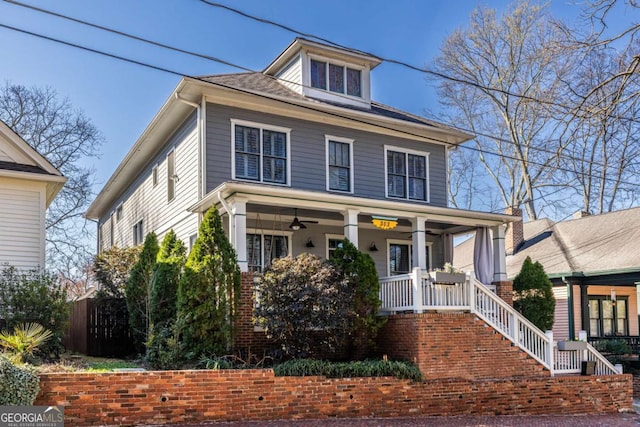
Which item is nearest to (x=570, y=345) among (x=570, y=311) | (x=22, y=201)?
(x=570, y=311)

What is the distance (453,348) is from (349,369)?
2.42m

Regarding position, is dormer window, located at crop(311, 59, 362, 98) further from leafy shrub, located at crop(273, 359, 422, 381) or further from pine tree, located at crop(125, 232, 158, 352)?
leafy shrub, located at crop(273, 359, 422, 381)

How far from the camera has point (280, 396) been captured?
9766 millimetres

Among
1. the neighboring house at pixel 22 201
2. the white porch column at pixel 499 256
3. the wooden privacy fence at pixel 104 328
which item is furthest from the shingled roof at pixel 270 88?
the wooden privacy fence at pixel 104 328

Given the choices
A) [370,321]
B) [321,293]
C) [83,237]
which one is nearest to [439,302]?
[370,321]

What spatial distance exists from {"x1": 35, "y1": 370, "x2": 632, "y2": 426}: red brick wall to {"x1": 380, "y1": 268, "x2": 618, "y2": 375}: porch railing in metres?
0.62

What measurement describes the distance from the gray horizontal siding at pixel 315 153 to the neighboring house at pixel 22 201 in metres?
3.71

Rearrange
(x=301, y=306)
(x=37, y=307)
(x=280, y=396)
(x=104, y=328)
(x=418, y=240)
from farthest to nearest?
(x=104, y=328) → (x=418, y=240) → (x=37, y=307) → (x=301, y=306) → (x=280, y=396)

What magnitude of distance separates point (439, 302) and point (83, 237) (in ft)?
73.1

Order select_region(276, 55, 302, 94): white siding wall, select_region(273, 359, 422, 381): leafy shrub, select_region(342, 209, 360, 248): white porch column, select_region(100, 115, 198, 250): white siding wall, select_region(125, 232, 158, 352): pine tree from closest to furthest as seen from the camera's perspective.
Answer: select_region(273, 359, 422, 381): leafy shrub
select_region(342, 209, 360, 248): white porch column
select_region(125, 232, 158, 352): pine tree
select_region(100, 115, 198, 250): white siding wall
select_region(276, 55, 302, 94): white siding wall

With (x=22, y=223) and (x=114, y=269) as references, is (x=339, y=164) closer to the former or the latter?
(x=114, y=269)

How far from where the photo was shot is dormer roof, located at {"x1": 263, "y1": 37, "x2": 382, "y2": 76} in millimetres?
16359

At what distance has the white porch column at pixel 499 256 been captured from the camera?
1559cm

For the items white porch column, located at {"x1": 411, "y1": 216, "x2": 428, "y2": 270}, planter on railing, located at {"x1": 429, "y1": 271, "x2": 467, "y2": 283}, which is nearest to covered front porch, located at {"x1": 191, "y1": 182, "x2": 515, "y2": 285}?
white porch column, located at {"x1": 411, "y1": 216, "x2": 428, "y2": 270}
